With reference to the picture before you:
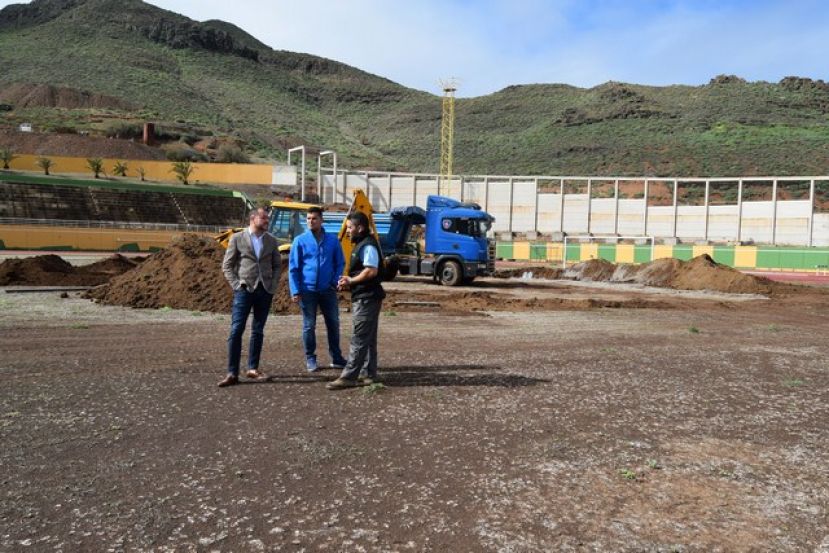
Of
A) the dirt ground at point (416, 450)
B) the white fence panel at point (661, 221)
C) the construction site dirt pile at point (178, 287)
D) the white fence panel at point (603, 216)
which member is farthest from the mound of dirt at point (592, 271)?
the white fence panel at point (661, 221)

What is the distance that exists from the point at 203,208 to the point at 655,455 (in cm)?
5355

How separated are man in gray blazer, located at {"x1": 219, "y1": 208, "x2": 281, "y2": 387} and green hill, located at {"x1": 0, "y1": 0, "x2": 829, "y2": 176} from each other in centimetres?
7842

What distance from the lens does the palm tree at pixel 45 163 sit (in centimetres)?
5893

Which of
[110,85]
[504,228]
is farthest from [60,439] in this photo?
[110,85]

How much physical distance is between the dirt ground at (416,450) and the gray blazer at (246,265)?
1193mm

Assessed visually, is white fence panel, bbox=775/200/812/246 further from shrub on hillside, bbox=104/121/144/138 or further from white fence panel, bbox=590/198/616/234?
shrub on hillside, bbox=104/121/144/138

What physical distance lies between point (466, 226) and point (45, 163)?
1919 inches

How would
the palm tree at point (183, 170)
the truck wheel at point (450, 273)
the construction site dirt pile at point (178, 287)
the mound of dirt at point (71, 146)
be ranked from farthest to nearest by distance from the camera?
the mound of dirt at point (71, 146)
the palm tree at point (183, 170)
the truck wheel at point (450, 273)
the construction site dirt pile at point (178, 287)

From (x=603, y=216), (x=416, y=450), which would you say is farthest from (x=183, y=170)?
(x=416, y=450)

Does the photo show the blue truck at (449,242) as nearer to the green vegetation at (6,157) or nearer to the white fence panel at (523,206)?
the white fence panel at (523,206)

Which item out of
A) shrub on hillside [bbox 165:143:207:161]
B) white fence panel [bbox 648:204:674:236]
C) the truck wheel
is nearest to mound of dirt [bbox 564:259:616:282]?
the truck wheel

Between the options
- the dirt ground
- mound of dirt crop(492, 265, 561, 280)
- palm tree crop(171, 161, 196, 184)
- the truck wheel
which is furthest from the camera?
palm tree crop(171, 161, 196, 184)

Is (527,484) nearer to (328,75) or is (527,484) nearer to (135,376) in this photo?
(135,376)

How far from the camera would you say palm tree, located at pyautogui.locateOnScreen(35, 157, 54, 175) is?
193 feet
